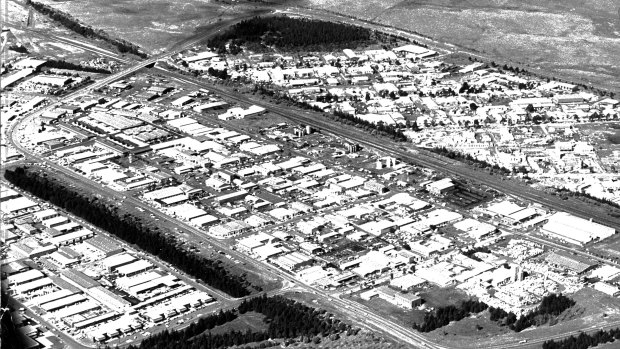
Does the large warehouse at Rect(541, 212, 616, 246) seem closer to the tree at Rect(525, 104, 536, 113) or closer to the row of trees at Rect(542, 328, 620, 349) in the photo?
the row of trees at Rect(542, 328, 620, 349)

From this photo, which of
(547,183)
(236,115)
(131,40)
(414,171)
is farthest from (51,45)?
(547,183)

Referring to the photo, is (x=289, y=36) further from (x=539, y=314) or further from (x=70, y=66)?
(x=539, y=314)

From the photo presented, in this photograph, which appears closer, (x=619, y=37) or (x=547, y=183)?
(x=547, y=183)

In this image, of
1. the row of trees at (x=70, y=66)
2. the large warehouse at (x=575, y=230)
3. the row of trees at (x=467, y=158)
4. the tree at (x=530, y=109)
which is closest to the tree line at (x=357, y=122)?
the row of trees at (x=467, y=158)

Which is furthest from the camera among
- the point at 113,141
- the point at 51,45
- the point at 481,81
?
the point at 51,45

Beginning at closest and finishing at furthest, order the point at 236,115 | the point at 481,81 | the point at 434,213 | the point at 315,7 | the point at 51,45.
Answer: the point at 434,213 < the point at 236,115 < the point at 481,81 < the point at 51,45 < the point at 315,7

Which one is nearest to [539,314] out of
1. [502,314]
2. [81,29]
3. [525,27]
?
[502,314]

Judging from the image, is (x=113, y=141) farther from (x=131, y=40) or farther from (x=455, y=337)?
(x=455, y=337)

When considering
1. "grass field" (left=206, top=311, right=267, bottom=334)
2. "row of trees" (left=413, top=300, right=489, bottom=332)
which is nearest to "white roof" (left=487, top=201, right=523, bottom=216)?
"row of trees" (left=413, top=300, right=489, bottom=332)
